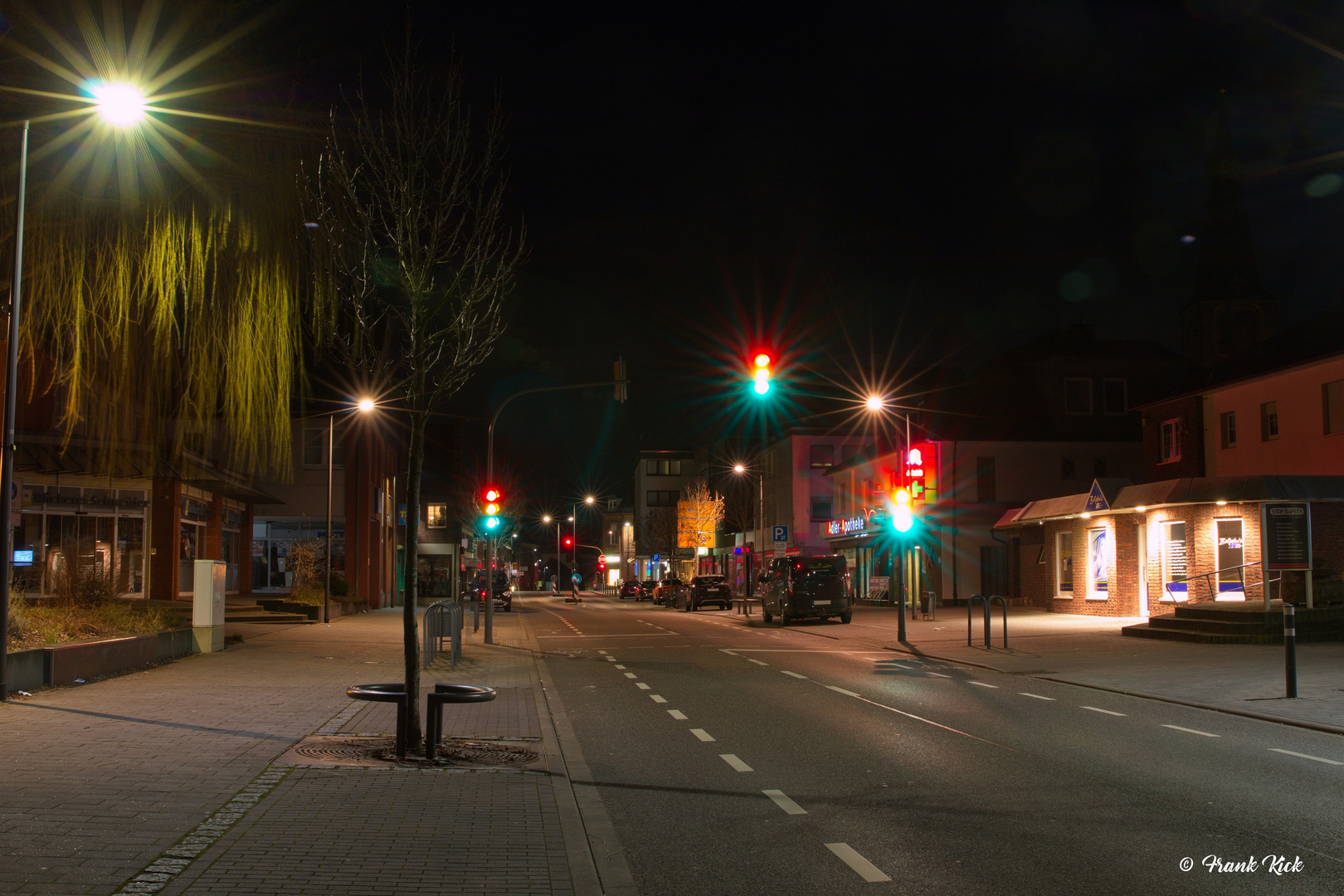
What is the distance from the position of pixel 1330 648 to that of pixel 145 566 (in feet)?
102

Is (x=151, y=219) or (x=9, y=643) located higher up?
(x=151, y=219)

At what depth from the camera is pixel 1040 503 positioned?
36.5 meters

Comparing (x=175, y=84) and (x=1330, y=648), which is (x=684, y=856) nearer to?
(x=175, y=84)

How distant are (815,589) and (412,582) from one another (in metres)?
24.2

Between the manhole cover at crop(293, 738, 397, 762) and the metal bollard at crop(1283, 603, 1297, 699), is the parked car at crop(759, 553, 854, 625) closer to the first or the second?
the metal bollard at crop(1283, 603, 1297, 699)

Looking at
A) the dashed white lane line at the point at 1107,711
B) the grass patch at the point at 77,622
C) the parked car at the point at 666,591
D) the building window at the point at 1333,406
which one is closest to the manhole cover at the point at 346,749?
the grass patch at the point at 77,622

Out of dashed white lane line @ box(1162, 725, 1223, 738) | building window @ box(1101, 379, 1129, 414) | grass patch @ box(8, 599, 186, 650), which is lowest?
dashed white lane line @ box(1162, 725, 1223, 738)

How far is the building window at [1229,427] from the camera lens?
32.6 metres

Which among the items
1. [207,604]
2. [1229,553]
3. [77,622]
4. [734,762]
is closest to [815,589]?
[1229,553]

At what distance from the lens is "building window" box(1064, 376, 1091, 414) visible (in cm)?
4709

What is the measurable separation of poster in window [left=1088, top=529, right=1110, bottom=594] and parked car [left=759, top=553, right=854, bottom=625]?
25.3 ft

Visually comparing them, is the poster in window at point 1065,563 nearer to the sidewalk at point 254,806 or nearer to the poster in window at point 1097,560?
the poster in window at point 1097,560

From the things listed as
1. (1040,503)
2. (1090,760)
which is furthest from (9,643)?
(1040,503)

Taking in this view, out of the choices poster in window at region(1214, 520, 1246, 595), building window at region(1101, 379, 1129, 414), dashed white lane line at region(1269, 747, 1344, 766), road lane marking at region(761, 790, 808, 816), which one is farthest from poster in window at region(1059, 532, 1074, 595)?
road lane marking at region(761, 790, 808, 816)
